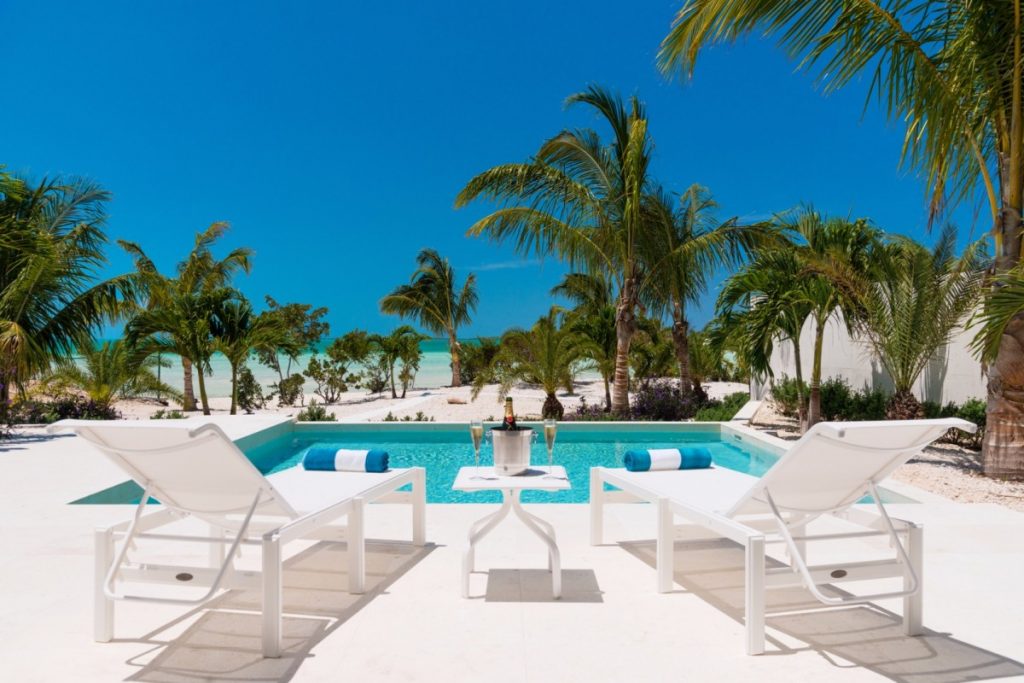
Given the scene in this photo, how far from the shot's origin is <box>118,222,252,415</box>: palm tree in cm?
1316

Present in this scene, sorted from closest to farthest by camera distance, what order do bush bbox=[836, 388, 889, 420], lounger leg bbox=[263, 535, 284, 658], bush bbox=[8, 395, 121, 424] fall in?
lounger leg bbox=[263, 535, 284, 658] → bush bbox=[836, 388, 889, 420] → bush bbox=[8, 395, 121, 424]

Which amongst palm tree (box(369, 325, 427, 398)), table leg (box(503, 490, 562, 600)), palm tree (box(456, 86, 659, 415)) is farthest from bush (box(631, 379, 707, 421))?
→ palm tree (box(369, 325, 427, 398))

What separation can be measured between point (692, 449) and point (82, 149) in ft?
201

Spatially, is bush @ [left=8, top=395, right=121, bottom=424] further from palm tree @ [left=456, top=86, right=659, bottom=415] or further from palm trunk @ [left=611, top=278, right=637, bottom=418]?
palm trunk @ [left=611, top=278, right=637, bottom=418]

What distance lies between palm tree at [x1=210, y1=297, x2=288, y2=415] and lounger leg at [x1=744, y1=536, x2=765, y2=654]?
492 inches

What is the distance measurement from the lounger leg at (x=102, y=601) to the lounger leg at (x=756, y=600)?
95.9 inches

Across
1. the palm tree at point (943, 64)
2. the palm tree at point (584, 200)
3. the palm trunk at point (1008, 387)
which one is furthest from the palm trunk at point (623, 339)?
the palm trunk at point (1008, 387)

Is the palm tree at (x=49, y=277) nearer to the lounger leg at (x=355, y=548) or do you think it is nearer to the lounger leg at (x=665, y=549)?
the lounger leg at (x=355, y=548)

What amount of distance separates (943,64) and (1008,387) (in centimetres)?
307

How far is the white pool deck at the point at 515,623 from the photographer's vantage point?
2414mm

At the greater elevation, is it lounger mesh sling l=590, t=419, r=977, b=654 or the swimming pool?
lounger mesh sling l=590, t=419, r=977, b=654

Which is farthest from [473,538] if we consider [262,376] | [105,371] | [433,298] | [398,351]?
[262,376]

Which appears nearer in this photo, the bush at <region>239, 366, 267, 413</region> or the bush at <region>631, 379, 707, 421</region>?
the bush at <region>631, 379, 707, 421</region>

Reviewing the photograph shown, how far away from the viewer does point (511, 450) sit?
3434mm
